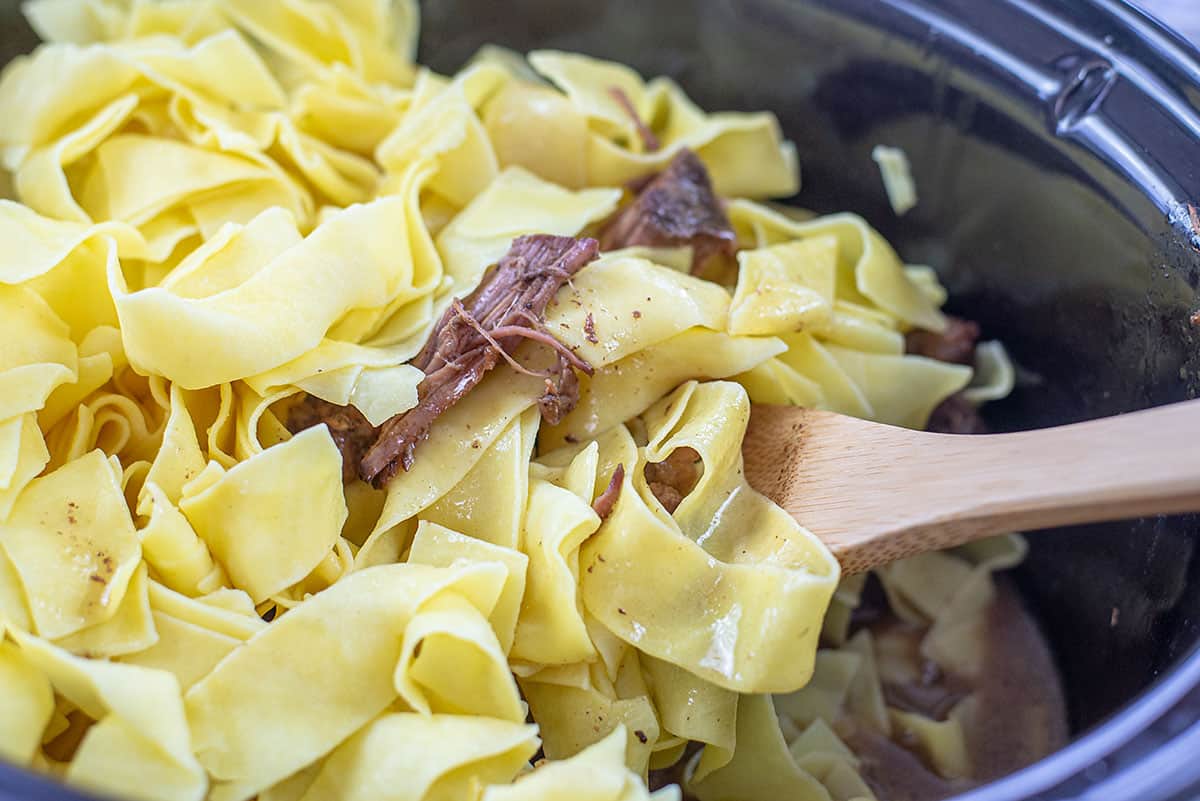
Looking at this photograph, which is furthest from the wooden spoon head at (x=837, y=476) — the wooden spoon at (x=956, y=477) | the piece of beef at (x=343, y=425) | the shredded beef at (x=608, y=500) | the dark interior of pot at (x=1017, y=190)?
the piece of beef at (x=343, y=425)

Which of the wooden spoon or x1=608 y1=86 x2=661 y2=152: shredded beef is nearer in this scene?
the wooden spoon

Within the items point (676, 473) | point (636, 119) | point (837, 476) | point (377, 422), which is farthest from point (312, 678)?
point (636, 119)

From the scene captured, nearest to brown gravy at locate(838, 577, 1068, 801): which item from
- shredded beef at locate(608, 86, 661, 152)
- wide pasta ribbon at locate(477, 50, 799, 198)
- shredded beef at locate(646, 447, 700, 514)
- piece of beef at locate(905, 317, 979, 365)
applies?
piece of beef at locate(905, 317, 979, 365)

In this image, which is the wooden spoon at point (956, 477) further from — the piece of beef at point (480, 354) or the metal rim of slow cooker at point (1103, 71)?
the piece of beef at point (480, 354)

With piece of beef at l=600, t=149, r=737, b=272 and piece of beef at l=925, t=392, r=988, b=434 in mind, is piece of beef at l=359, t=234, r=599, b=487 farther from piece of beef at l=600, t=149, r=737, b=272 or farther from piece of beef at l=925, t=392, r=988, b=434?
piece of beef at l=925, t=392, r=988, b=434

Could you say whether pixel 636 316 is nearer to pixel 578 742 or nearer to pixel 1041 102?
pixel 578 742

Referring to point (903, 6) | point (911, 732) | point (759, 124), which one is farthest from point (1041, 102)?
point (911, 732)

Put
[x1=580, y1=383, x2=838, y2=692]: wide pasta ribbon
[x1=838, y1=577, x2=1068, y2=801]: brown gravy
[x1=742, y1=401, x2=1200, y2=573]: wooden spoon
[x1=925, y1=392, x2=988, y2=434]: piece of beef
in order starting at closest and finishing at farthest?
1. [x1=742, y1=401, x2=1200, y2=573]: wooden spoon
2. [x1=580, y1=383, x2=838, y2=692]: wide pasta ribbon
3. [x1=838, y1=577, x2=1068, y2=801]: brown gravy
4. [x1=925, y1=392, x2=988, y2=434]: piece of beef
